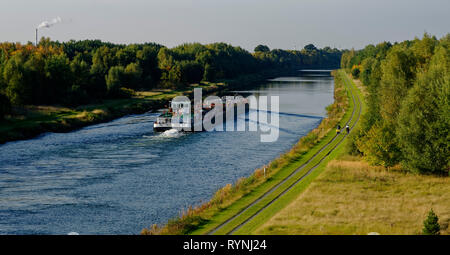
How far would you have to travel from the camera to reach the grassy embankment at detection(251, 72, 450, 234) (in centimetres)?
2961

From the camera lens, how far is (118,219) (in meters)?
34.0

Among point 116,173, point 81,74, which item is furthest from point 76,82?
point 116,173

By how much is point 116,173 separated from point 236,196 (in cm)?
1507

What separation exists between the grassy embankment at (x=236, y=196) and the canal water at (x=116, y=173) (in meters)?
2.46

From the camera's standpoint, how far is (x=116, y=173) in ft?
154

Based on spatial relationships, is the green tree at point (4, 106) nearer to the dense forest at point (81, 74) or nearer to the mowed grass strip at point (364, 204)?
the dense forest at point (81, 74)

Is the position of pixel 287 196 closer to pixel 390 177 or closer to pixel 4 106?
pixel 390 177

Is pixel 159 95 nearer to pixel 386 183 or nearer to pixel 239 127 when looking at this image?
pixel 239 127

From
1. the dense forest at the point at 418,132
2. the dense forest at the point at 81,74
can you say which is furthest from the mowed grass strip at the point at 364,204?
the dense forest at the point at 81,74

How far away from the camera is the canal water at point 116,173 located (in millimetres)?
34219

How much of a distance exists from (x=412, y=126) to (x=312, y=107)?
187ft

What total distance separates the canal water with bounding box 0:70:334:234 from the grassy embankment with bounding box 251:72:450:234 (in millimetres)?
8566
